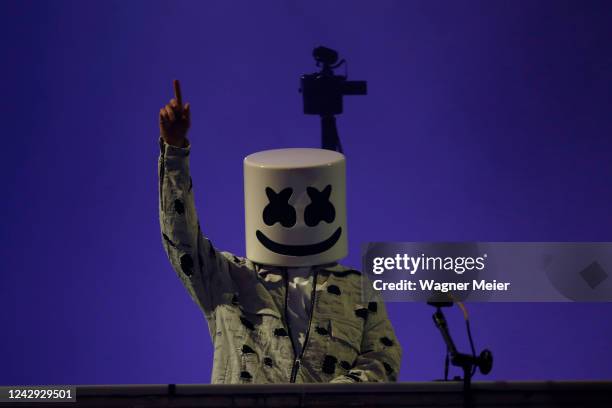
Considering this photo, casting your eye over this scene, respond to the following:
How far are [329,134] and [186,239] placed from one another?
1.25 m

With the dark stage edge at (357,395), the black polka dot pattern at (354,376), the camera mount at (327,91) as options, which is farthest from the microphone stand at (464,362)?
the camera mount at (327,91)

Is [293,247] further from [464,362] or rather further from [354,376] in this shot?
[464,362]

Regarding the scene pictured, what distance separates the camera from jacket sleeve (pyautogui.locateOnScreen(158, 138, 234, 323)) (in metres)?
1.95

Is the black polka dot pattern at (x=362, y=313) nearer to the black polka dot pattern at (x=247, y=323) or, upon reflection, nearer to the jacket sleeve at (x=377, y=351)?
the jacket sleeve at (x=377, y=351)

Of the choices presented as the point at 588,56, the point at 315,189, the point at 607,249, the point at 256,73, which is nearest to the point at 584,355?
the point at 607,249

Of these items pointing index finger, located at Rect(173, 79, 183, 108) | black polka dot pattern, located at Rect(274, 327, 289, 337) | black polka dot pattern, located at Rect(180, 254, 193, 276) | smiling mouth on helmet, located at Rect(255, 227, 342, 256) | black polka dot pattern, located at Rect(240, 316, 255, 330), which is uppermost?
pointing index finger, located at Rect(173, 79, 183, 108)

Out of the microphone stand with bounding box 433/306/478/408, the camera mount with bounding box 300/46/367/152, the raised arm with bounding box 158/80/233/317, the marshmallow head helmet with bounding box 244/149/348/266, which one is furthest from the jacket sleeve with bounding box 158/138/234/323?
the camera mount with bounding box 300/46/367/152

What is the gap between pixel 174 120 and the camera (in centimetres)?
188

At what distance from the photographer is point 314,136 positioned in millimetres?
3336

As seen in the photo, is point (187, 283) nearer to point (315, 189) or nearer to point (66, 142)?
point (315, 189)

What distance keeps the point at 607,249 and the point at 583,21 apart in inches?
29.3

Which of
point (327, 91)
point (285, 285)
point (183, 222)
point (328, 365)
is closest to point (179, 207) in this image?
point (183, 222)

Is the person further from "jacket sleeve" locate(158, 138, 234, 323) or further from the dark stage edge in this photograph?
the dark stage edge

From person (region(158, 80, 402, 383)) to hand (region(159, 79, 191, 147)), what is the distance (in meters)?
0.09
